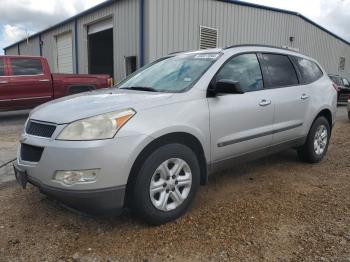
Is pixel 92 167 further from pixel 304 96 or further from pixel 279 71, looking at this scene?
pixel 304 96

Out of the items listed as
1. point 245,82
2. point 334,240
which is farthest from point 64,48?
point 334,240

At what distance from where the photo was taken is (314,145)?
5430 mm

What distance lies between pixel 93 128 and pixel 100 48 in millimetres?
18305

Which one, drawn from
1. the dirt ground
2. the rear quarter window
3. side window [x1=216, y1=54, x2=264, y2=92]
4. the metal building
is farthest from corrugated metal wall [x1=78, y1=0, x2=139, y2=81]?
the rear quarter window

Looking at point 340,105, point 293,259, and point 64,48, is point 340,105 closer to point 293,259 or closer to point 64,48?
point 64,48

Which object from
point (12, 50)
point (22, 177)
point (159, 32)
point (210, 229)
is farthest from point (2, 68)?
point (12, 50)

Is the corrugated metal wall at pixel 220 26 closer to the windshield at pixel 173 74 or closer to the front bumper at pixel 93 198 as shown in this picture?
the windshield at pixel 173 74

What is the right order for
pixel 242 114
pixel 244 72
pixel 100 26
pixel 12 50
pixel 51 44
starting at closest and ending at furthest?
1. pixel 242 114
2. pixel 244 72
3. pixel 100 26
4. pixel 51 44
5. pixel 12 50

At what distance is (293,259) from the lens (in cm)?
278

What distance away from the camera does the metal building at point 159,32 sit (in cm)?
1292

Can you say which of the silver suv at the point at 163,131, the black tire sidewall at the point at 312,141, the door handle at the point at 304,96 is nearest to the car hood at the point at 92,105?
the silver suv at the point at 163,131

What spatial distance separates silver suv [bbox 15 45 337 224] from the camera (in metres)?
2.86

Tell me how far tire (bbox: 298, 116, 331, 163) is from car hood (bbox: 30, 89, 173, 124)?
282 centimetres

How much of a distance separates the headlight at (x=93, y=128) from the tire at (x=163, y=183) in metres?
0.41
